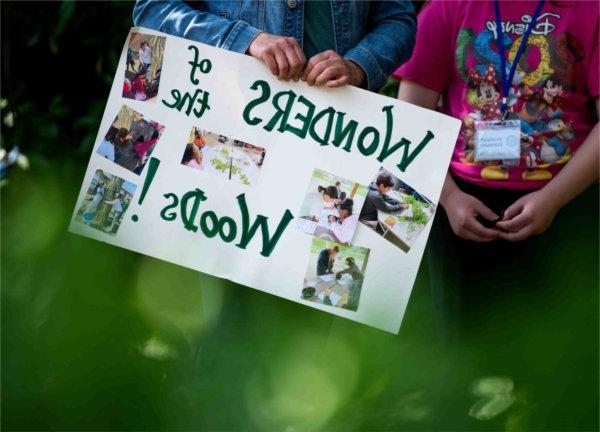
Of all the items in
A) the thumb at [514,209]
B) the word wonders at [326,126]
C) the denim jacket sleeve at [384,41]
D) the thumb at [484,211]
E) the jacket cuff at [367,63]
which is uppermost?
the denim jacket sleeve at [384,41]

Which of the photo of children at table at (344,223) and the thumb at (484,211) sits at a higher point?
the thumb at (484,211)

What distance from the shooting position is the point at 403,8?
6.25 feet

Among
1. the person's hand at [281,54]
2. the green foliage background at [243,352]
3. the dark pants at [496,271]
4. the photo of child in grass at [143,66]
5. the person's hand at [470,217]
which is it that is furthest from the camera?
the dark pants at [496,271]

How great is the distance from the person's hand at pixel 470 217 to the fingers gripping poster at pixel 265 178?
0.80ft

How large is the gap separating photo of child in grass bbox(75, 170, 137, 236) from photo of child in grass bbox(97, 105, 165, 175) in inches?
1.6

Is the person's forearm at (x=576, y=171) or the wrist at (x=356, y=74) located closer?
the wrist at (x=356, y=74)

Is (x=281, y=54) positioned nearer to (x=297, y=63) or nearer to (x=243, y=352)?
(x=297, y=63)

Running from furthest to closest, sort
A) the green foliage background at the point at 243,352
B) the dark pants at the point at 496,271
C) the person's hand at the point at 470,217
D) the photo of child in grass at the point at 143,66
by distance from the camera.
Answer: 1. the dark pants at the point at 496,271
2. the person's hand at the point at 470,217
3. the photo of child in grass at the point at 143,66
4. the green foliage background at the point at 243,352

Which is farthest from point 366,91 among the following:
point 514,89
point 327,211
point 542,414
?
point 542,414

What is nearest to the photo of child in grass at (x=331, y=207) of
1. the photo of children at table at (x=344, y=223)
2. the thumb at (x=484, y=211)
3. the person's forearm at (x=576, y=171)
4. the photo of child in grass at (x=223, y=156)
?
the photo of children at table at (x=344, y=223)

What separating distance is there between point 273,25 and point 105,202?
1.70ft

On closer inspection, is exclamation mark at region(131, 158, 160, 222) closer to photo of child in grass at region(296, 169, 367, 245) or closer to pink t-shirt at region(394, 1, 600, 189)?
photo of child in grass at region(296, 169, 367, 245)

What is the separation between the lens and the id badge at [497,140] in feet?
6.16

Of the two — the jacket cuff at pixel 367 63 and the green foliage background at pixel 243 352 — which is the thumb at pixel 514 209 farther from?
the jacket cuff at pixel 367 63
